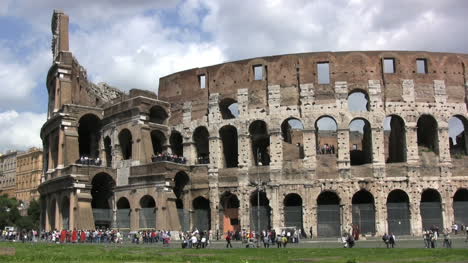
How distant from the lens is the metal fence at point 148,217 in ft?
A: 135

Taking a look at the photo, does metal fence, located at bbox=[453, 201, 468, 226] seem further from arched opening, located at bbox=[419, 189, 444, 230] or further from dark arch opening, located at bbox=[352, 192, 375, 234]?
dark arch opening, located at bbox=[352, 192, 375, 234]

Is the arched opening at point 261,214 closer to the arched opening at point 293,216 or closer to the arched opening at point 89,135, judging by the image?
the arched opening at point 293,216

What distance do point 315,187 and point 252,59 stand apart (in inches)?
402

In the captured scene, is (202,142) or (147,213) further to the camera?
(202,142)

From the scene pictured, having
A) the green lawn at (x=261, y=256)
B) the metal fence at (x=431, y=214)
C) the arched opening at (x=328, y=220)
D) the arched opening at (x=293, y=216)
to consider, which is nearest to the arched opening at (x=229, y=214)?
the arched opening at (x=293, y=216)

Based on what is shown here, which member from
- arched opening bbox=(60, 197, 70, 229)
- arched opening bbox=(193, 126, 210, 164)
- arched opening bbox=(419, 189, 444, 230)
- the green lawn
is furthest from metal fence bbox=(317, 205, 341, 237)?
arched opening bbox=(60, 197, 70, 229)

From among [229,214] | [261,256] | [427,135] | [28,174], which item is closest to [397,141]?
[427,135]

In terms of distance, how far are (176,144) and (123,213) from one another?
7041 mm

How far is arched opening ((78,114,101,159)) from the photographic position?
161 feet

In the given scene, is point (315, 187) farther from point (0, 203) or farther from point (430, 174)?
point (0, 203)

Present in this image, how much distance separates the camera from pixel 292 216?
40406 mm

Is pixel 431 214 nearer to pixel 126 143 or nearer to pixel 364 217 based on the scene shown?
pixel 364 217

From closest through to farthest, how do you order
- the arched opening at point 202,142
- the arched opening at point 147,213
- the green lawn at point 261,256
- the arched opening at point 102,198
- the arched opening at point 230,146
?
the green lawn at point 261,256 → the arched opening at point 147,213 → the arched opening at point 102,198 → the arched opening at point 230,146 → the arched opening at point 202,142

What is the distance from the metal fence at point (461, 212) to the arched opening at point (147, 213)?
20.2m
